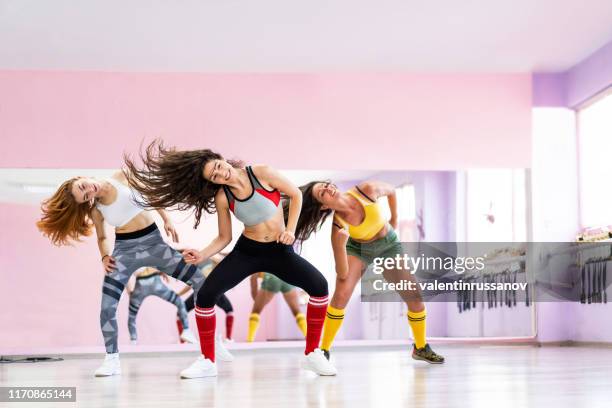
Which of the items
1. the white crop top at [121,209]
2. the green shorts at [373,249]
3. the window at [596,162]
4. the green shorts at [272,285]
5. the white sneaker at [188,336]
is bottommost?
the white sneaker at [188,336]

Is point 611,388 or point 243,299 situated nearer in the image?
point 611,388

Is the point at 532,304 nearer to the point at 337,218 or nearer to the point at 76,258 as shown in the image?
the point at 337,218

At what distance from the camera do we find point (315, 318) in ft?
13.8

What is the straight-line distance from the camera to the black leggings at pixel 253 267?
404 centimetres

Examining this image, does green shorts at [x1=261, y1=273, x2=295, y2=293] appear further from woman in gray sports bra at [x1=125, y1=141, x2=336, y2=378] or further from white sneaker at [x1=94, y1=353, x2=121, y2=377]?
woman in gray sports bra at [x1=125, y1=141, x2=336, y2=378]

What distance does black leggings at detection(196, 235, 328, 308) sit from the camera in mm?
4039

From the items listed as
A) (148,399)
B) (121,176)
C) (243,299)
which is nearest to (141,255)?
(121,176)

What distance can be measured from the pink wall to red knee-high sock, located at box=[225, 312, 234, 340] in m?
1.40

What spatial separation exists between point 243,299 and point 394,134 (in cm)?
200

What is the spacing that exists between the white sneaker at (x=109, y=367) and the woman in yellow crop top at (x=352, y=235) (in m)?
1.17

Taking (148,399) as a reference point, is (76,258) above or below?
above

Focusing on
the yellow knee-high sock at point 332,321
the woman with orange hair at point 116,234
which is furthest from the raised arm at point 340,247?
the woman with orange hair at point 116,234

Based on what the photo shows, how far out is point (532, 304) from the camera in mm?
7305

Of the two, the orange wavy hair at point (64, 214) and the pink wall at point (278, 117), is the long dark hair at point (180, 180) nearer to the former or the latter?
the orange wavy hair at point (64, 214)
